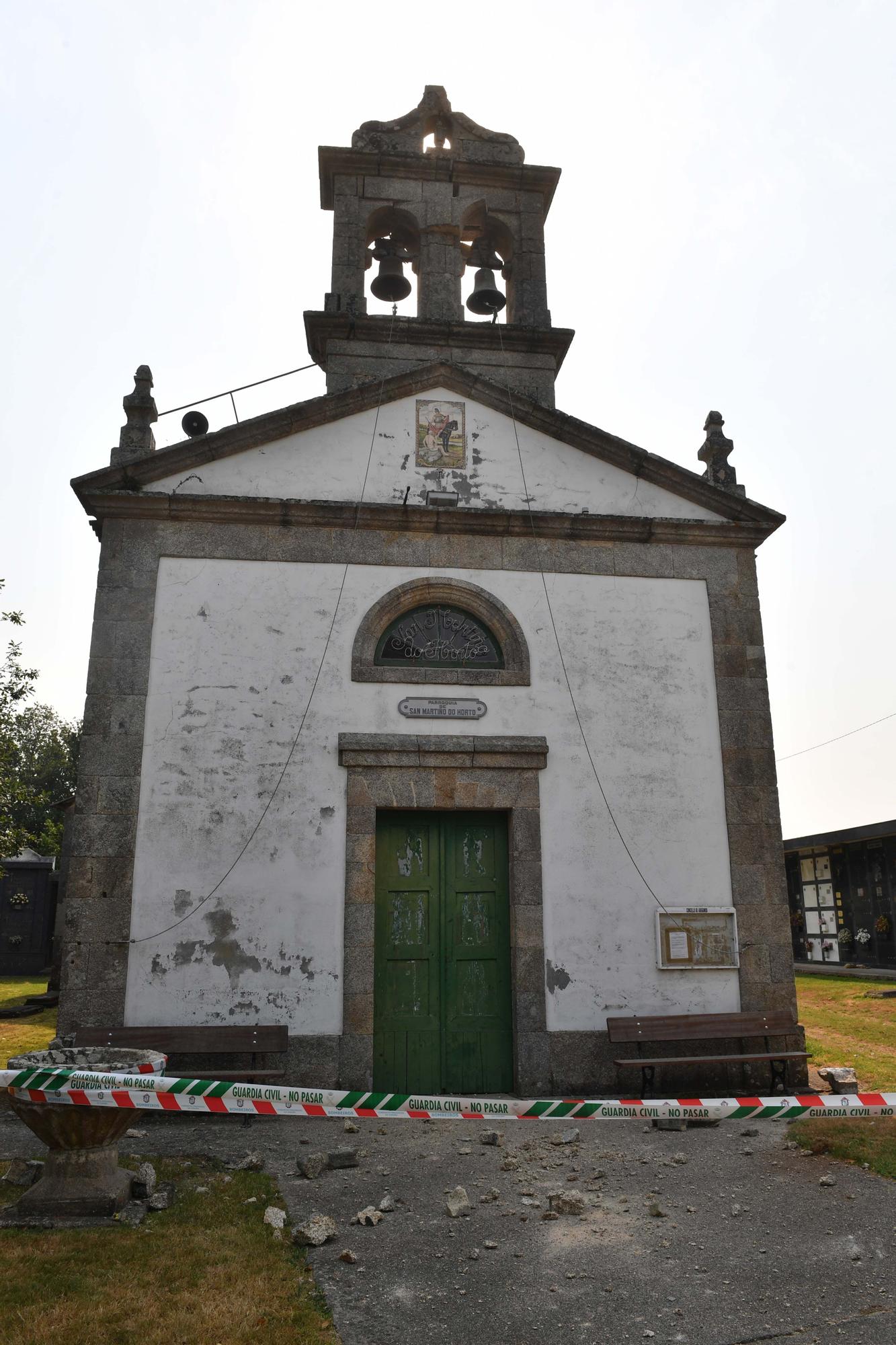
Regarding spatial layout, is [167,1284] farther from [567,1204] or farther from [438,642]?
[438,642]

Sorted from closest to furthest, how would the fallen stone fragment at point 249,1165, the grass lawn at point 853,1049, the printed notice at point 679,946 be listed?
the fallen stone fragment at point 249,1165
the grass lawn at point 853,1049
the printed notice at point 679,946

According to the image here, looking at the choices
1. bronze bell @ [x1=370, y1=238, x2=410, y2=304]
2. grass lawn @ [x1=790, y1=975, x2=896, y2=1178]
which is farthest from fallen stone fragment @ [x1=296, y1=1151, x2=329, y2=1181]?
bronze bell @ [x1=370, y1=238, x2=410, y2=304]

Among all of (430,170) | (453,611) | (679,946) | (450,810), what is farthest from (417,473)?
(679,946)

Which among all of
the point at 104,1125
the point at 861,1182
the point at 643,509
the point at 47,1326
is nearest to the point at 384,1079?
the point at 104,1125

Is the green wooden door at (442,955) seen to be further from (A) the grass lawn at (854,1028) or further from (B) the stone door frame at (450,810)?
(A) the grass lawn at (854,1028)

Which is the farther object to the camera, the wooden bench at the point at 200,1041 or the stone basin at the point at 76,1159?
the wooden bench at the point at 200,1041

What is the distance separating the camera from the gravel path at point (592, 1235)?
3762 millimetres

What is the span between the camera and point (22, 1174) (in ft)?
17.7

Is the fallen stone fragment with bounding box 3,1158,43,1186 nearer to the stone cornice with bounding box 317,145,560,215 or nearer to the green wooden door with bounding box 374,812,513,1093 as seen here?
the green wooden door with bounding box 374,812,513,1093

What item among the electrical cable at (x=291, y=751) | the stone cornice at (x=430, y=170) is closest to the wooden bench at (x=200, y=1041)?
the electrical cable at (x=291, y=751)

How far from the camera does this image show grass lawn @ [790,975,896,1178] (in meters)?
6.17

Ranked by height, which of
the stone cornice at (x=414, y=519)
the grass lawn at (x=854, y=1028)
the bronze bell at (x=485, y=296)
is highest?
the bronze bell at (x=485, y=296)

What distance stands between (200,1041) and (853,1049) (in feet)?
23.0

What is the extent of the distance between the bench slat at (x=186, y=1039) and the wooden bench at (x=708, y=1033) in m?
2.89
